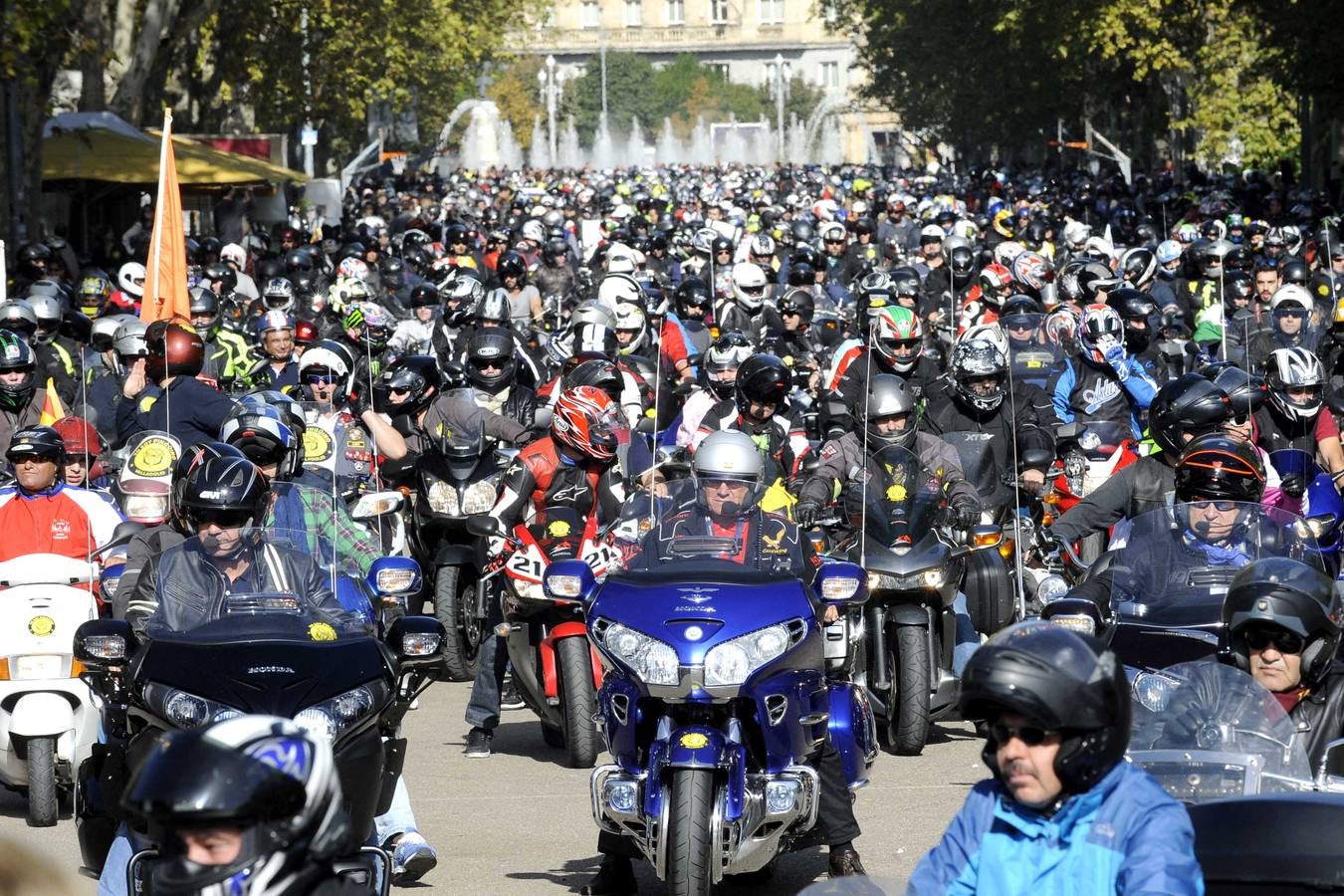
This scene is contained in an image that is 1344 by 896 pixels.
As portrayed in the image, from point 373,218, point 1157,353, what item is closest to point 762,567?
point 1157,353

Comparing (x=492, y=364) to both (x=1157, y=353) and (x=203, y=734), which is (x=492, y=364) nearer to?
(x=1157, y=353)

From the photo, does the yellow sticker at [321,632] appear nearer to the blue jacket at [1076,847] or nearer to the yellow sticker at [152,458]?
the blue jacket at [1076,847]

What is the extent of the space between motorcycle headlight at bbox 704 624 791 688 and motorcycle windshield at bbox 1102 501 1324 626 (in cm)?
95

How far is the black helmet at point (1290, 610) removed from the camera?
5961mm

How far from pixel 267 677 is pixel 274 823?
222cm

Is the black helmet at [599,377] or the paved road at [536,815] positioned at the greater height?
the black helmet at [599,377]

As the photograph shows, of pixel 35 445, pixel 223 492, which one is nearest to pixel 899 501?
pixel 35 445

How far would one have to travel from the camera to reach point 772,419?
1246cm

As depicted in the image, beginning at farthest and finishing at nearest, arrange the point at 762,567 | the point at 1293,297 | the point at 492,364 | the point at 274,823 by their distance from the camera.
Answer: the point at 1293,297, the point at 492,364, the point at 762,567, the point at 274,823

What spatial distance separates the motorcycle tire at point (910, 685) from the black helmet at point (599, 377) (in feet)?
11.6

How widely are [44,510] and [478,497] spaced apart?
368 cm

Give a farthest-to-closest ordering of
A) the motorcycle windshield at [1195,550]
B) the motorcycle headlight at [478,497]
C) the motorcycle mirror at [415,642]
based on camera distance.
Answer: the motorcycle headlight at [478,497] < the motorcycle windshield at [1195,550] < the motorcycle mirror at [415,642]

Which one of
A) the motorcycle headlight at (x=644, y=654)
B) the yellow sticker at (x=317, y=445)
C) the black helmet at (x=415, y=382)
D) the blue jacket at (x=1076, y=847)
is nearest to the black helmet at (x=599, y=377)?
the black helmet at (x=415, y=382)

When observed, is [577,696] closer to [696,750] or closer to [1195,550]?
[696,750]
